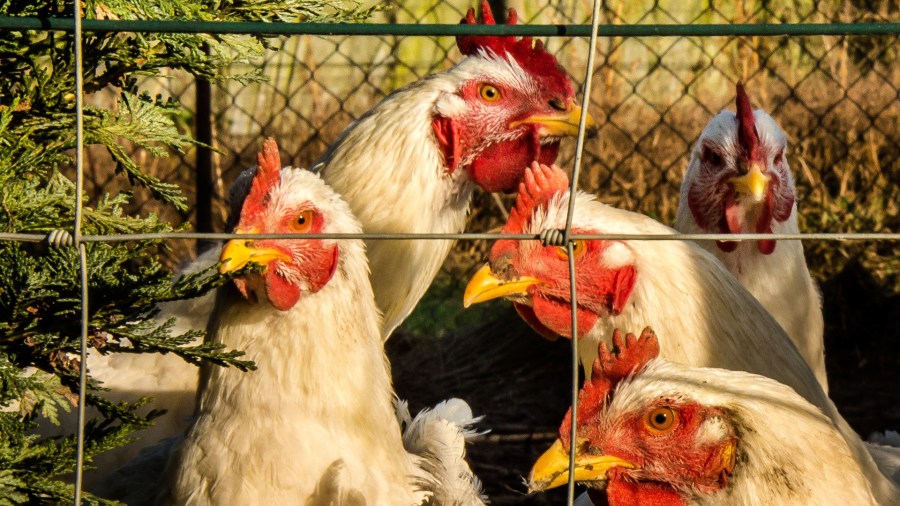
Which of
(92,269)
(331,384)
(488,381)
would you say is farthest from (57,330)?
(488,381)

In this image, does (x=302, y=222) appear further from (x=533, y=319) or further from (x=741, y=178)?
(x=741, y=178)

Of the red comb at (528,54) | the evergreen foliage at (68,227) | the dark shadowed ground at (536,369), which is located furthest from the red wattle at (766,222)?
the evergreen foliage at (68,227)

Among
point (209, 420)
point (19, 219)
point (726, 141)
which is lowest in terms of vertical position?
point (209, 420)

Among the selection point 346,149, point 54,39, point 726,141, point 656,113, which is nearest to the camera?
point 54,39

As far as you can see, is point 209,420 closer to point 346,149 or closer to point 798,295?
point 346,149

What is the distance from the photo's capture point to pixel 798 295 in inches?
150

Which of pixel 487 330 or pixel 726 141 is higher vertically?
pixel 726 141

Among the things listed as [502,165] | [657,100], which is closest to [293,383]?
[502,165]

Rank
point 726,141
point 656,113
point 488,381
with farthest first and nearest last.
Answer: point 656,113, point 488,381, point 726,141

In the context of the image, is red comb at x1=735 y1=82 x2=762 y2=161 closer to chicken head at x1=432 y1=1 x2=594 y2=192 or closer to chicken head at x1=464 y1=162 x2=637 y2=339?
chicken head at x1=432 y1=1 x2=594 y2=192

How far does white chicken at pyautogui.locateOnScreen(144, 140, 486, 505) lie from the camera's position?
2.61 metres

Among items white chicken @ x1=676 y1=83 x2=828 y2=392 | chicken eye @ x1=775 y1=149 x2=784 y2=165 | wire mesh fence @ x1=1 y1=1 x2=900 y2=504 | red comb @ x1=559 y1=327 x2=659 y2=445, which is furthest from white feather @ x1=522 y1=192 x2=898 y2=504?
wire mesh fence @ x1=1 y1=1 x2=900 y2=504

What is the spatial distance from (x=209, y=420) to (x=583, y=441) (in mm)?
887

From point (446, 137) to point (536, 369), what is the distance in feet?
7.87
